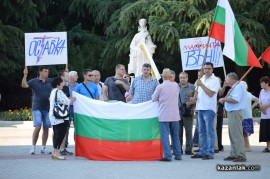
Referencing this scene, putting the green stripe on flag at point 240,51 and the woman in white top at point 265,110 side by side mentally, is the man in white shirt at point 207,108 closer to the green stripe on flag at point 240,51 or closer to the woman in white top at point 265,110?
the green stripe on flag at point 240,51

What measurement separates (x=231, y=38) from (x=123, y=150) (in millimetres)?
3224

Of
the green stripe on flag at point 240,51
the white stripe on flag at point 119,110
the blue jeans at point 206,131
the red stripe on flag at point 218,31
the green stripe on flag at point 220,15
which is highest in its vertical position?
the green stripe on flag at point 220,15

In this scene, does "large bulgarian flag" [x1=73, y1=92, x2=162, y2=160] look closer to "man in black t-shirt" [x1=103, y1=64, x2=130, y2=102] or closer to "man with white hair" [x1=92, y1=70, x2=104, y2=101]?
"man in black t-shirt" [x1=103, y1=64, x2=130, y2=102]

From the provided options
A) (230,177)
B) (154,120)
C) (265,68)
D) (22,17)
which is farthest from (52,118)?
(265,68)

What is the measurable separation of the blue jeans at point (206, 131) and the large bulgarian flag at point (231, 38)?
4.14 feet

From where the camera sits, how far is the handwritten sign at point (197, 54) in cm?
1875

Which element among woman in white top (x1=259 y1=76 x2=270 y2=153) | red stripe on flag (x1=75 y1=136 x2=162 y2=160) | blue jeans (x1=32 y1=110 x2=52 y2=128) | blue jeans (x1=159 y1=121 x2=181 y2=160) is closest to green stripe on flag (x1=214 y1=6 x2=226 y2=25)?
→ blue jeans (x1=159 y1=121 x2=181 y2=160)

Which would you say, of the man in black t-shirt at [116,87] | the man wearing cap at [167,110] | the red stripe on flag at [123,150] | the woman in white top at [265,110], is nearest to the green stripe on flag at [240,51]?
the man wearing cap at [167,110]

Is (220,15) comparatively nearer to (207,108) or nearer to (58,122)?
(207,108)

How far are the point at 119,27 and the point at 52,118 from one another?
71.7ft

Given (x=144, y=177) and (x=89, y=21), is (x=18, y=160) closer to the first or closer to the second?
(x=144, y=177)

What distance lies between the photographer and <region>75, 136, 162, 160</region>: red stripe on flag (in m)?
14.2

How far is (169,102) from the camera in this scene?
1396 centimetres

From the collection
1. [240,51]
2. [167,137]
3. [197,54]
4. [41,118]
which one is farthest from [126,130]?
[197,54]
